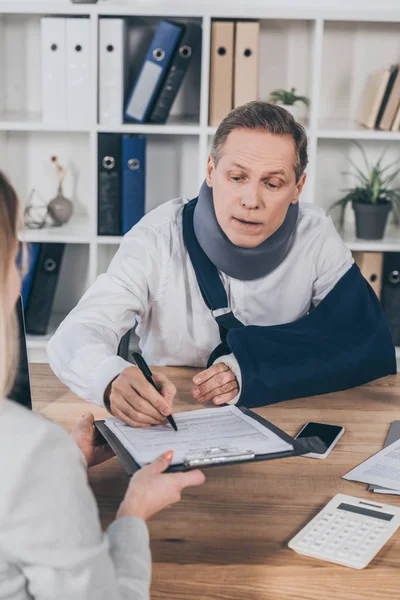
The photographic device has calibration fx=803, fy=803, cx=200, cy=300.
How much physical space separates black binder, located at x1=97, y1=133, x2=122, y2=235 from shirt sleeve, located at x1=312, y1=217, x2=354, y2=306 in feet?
3.64

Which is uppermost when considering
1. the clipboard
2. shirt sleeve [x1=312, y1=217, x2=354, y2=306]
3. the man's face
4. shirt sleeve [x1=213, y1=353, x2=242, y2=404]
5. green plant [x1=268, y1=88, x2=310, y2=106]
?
green plant [x1=268, y1=88, x2=310, y2=106]

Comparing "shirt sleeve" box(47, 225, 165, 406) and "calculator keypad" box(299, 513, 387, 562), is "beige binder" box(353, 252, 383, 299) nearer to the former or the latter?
"shirt sleeve" box(47, 225, 165, 406)

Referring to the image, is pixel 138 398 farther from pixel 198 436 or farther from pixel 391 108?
pixel 391 108

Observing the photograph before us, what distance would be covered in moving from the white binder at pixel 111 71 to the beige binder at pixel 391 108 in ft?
3.12

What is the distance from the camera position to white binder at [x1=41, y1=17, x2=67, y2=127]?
2.82 meters

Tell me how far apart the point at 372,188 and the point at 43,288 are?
1277mm

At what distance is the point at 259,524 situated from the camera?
1074 millimetres

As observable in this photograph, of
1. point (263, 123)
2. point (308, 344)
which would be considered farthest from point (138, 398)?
point (263, 123)

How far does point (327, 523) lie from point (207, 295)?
0.81m

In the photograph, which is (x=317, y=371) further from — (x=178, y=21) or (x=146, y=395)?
(x=178, y=21)

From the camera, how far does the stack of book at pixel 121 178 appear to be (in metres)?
2.89

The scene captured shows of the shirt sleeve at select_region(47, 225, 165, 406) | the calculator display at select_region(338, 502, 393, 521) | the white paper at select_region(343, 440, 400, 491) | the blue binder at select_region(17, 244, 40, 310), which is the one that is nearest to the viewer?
the calculator display at select_region(338, 502, 393, 521)

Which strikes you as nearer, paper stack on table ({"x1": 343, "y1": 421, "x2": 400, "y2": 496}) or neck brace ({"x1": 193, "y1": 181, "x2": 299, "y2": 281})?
paper stack on table ({"x1": 343, "y1": 421, "x2": 400, "y2": 496})

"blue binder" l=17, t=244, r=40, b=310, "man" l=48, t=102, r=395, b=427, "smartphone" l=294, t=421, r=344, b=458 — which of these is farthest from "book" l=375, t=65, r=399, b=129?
"smartphone" l=294, t=421, r=344, b=458
